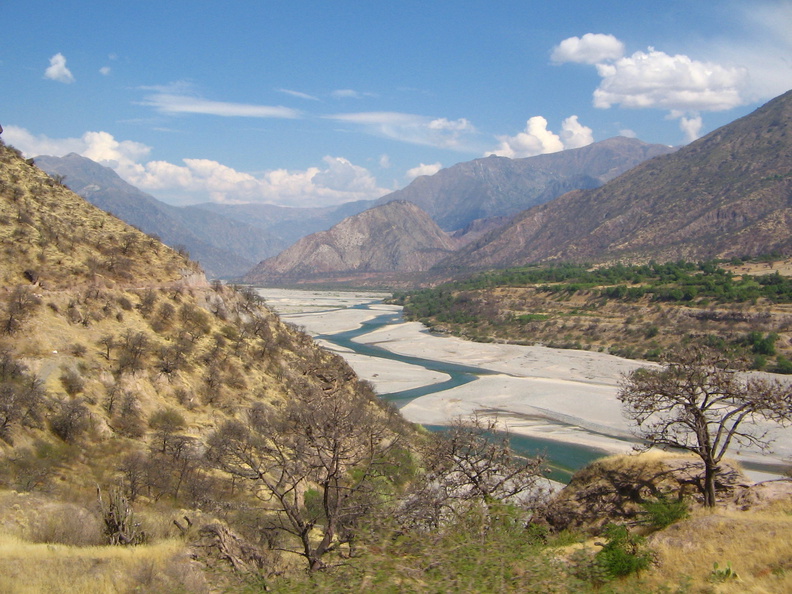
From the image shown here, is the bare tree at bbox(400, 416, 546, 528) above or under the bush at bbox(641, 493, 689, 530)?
under

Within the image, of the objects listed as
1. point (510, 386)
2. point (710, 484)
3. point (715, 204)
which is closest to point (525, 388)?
point (510, 386)

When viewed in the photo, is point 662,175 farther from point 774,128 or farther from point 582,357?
point 582,357

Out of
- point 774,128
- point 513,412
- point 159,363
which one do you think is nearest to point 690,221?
point 774,128

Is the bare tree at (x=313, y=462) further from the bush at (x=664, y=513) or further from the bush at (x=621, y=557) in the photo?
the bush at (x=664, y=513)

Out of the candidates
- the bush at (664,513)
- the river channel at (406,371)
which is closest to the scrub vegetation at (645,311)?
the river channel at (406,371)

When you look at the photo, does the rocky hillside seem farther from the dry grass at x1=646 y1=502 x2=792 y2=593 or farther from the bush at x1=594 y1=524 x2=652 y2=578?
the dry grass at x1=646 y1=502 x2=792 y2=593

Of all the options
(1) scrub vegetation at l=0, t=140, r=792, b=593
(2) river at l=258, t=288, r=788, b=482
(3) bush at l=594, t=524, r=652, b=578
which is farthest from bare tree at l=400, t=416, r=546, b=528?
(2) river at l=258, t=288, r=788, b=482
